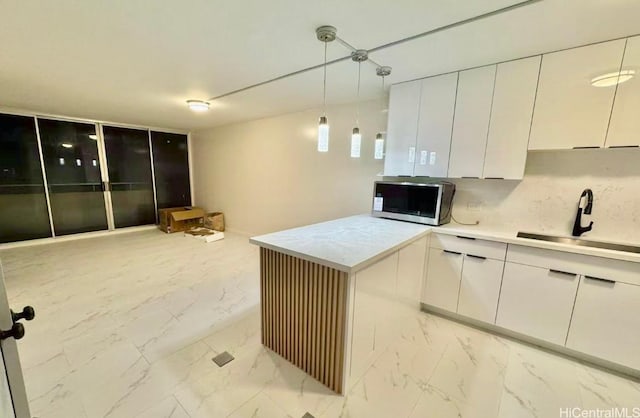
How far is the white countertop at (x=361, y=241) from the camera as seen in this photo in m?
1.54

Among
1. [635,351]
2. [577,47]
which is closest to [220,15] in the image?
[577,47]

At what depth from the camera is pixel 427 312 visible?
261 centimetres

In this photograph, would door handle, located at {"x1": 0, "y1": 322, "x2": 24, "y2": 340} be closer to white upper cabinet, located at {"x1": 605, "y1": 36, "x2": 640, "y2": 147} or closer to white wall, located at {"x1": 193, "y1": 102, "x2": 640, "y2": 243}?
white wall, located at {"x1": 193, "y1": 102, "x2": 640, "y2": 243}

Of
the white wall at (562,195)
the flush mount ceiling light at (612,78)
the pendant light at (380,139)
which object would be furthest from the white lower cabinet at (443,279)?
the flush mount ceiling light at (612,78)

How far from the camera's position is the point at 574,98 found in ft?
6.41

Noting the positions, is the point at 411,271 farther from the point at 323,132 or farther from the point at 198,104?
the point at 198,104

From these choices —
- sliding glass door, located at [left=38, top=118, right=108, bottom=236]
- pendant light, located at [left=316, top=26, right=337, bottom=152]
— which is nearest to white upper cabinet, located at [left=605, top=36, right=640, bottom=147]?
pendant light, located at [left=316, top=26, right=337, bottom=152]

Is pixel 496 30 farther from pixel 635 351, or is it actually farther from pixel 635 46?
pixel 635 351

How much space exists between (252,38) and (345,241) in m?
1.66

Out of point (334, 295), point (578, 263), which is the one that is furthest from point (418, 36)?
point (578, 263)

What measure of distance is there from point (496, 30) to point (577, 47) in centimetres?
78

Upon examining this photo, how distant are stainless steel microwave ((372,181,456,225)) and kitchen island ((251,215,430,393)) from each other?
39 centimetres

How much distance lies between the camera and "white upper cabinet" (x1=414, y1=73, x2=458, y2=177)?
244 centimetres

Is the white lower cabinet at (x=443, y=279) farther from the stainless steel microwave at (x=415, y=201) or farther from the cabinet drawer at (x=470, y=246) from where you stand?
the stainless steel microwave at (x=415, y=201)
